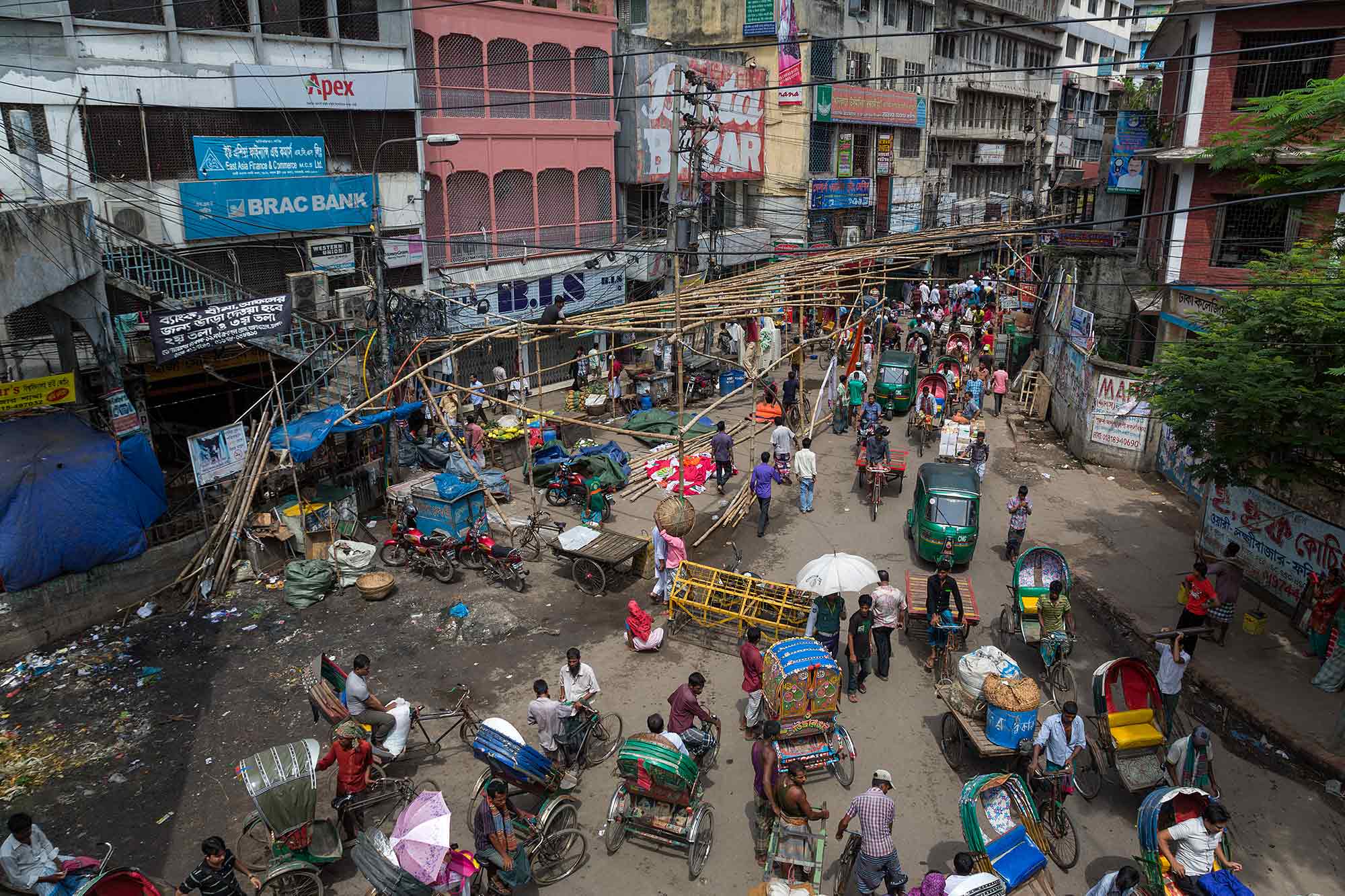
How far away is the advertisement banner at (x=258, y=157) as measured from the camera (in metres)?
18.8

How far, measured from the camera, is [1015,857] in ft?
26.3

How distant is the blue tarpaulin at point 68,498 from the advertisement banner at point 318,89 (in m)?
8.74

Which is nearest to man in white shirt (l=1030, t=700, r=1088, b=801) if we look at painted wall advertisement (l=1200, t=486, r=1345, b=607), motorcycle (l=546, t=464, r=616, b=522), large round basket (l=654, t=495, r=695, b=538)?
painted wall advertisement (l=1200, t=486, r=1345, b=607)

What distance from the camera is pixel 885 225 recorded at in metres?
49.6

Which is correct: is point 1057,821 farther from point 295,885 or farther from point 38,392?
point 38,392

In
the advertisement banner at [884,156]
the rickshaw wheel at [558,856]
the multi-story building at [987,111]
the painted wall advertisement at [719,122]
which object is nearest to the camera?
the rickshaw wheel at [558,856]

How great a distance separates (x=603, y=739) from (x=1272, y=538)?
447 inches

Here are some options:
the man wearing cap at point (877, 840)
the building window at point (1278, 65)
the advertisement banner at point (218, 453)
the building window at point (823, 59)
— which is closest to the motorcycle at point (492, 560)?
the advertisement banner at point (218, 453)

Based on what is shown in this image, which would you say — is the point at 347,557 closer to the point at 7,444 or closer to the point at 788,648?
the point at 7,444

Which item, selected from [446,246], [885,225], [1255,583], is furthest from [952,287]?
[1255,583]

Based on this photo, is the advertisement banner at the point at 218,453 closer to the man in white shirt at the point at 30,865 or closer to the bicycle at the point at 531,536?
the bicycle at the point at 531,536

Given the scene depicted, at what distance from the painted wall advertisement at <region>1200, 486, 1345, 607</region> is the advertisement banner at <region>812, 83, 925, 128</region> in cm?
2838

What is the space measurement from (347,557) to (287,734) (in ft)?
16.1

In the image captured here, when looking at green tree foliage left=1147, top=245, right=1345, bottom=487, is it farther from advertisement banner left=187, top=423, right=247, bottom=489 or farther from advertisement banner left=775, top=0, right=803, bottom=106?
advertisement banner left=775, top=0, right=803, bottom=106
